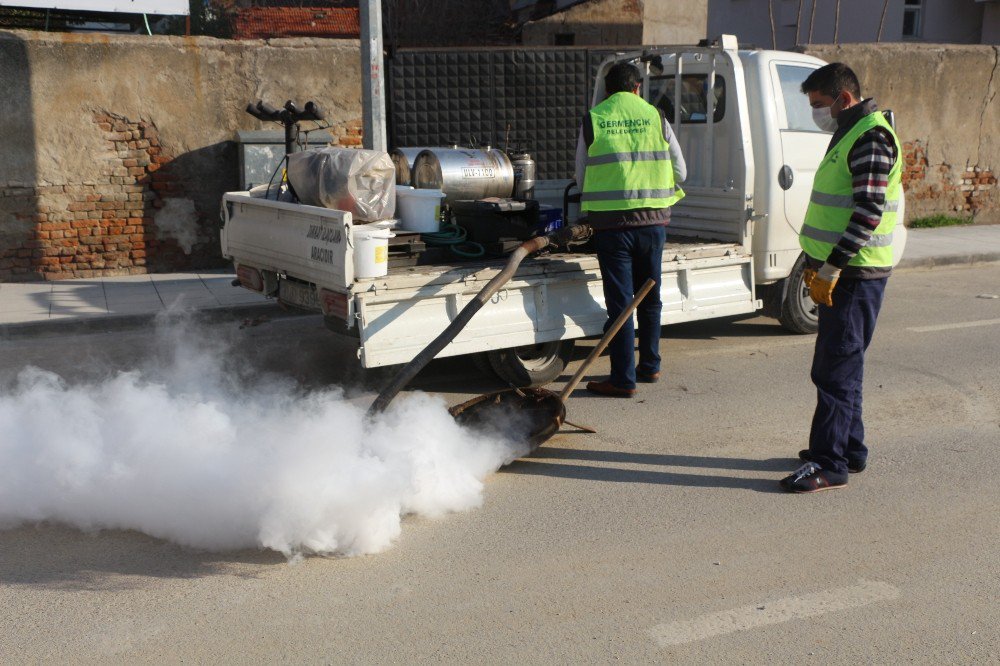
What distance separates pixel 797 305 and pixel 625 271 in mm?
2283

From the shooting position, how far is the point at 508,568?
3.89 meters

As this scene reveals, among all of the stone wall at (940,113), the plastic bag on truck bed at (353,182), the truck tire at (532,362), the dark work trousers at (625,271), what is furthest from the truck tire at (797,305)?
the stone wall at (940,113)

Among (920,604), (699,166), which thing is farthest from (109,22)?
(920,604)

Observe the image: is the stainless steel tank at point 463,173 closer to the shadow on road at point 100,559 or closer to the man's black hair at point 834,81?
the man's black hair at point 834,81

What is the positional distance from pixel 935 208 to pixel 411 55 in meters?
8.07

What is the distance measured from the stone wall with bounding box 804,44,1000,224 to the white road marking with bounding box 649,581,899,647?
36.1ft

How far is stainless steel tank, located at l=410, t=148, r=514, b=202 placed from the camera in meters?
6.85

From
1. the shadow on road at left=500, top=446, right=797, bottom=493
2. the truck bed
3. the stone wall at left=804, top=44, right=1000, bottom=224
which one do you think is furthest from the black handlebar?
the stone wall at left=804, top=44, right=1000, bottom=224

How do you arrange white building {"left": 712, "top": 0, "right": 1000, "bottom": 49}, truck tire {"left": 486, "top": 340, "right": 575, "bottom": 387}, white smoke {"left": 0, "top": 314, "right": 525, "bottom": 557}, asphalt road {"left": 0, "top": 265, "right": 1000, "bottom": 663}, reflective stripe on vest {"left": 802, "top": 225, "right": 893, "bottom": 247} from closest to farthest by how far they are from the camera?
asphalt road {"left": 0, "top": 265, "right": 1000, "bottom": 663} → white smoke {"left": 0, "top": 314, "right": 525, "bottom": 557} → reflective stripe on vest {"left": 802, "top": 225, "right": 893, "bottom": 247} → truck tire {"left": 486, "top": 340, "right": 575, "bottom": 387} → white building {"left": 712, "top": 0, "right": 1000, "bottom": 49}

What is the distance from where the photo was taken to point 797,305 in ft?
25.4

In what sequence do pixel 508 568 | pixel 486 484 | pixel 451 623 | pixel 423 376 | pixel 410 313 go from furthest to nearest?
1. pixel 423 376
2. pixel 410 313
3. pixel 486 484
4. pixel 508 568
5. pixel 451 623

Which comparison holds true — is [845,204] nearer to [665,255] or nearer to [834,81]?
[834,81]

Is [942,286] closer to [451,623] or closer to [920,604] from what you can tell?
[920,604]

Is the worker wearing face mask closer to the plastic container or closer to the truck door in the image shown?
the plastic container
